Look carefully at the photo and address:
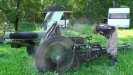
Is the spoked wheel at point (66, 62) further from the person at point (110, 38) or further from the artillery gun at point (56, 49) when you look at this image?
the person at point (110, 38)

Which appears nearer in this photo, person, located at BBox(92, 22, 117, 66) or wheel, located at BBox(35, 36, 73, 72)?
wheel, located at BBox(35, 36, 73, 72)

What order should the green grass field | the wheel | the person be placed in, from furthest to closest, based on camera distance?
the person
the green grass field
the wheel

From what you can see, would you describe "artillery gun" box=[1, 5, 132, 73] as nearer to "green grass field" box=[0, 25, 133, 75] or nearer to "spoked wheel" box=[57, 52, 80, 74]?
"spoked wheel" box=[57, 52, 80, 74]

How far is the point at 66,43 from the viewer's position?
866 cm

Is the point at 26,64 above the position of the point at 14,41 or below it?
A: below

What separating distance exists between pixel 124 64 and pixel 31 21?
33634 mm

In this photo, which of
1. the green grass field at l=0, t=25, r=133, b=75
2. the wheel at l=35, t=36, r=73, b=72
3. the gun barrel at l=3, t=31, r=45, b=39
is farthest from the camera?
the gun barrel at l=3, t=31, r=45, b=39

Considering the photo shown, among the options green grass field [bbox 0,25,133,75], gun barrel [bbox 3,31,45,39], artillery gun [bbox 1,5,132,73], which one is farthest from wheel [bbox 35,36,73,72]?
gun barrel [bbox 3,31,45,39]

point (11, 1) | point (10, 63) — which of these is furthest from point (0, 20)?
point (10, 63)

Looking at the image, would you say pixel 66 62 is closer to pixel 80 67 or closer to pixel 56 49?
pixel 56 49

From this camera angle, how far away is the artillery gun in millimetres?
8453

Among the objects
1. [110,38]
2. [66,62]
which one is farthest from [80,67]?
[110,38]

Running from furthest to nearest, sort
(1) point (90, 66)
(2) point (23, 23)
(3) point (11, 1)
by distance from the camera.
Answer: (2) point (23, 23) → (3) point (11, 1) → (1) point (90, 66)

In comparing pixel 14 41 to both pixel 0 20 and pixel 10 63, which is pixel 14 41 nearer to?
pixel 10 63
